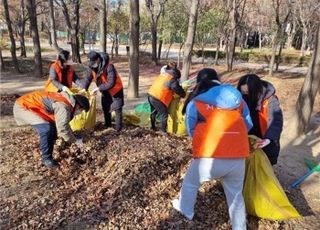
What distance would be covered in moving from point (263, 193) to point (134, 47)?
22.0 feet

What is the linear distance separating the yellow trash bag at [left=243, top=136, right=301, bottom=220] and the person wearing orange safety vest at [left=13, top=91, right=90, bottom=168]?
1.89m

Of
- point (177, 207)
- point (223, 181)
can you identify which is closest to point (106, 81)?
point (177, 207)

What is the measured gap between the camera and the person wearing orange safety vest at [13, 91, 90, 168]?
12.6 feet

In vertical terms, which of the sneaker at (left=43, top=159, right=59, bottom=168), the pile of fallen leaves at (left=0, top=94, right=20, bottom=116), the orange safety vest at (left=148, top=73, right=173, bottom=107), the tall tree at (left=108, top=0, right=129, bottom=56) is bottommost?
the pile of fallen leaves at (left=0, top=94, right=20, bottom=116)

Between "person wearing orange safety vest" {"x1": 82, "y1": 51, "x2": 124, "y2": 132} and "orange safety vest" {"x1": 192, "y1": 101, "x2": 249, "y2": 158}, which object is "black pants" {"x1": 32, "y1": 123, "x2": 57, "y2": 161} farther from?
"orange safety vest" {"x1": 192, "y1": 101, "x2": 249, "y2": 158}

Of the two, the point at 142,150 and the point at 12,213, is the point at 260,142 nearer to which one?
the point at 142,150

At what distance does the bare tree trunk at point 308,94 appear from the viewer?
667 centimetres

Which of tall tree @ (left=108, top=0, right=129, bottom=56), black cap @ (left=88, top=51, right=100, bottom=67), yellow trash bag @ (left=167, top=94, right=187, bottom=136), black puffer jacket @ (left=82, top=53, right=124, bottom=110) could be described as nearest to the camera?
black cap @ (left=88, top=51, right=100, bottom=67)

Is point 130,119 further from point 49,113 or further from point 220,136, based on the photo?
point 220,136

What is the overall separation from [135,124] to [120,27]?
72.7 ft

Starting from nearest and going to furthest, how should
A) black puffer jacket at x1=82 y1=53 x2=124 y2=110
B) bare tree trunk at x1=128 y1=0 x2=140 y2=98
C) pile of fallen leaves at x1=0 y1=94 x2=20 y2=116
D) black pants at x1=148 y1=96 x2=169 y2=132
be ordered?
black puffer jacket at x1=82 y1=53 x2=124 y2=110, black pants at x1=148 y1=96 x2=169 y2=132, pile of fallen leaves at x1=0 y1=94 x2=20 y2=116, bare tree trunk at x1=128 y1=0 x2=140 y2=98

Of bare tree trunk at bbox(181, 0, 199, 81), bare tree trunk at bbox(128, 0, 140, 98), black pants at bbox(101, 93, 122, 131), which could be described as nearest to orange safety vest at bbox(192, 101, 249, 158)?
black pants at bbox(101, 93, 122, 131)

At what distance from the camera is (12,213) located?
3.24 metres

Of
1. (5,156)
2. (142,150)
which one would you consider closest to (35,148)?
(5,156)
